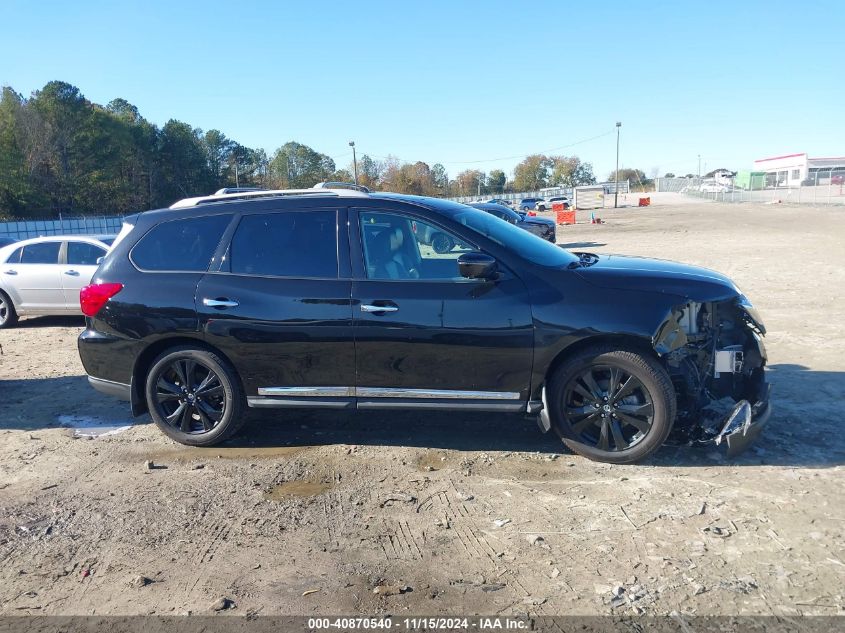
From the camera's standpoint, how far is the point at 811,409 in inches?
219

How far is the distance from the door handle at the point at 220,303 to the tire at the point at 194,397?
0.39 metres

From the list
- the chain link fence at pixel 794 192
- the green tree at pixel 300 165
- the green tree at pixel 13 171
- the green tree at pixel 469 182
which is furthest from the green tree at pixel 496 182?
the green tree at pixel 13 171

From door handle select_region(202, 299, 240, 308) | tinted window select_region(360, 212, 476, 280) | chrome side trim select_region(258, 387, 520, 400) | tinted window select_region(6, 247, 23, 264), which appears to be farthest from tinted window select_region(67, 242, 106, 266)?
tinted window select_region(360, 212, 476, 280)

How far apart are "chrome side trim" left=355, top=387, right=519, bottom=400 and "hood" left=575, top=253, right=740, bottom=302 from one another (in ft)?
3.40

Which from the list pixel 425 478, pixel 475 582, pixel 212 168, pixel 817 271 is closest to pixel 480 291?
pixel 425 478

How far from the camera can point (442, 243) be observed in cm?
503

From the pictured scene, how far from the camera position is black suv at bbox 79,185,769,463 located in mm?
4633

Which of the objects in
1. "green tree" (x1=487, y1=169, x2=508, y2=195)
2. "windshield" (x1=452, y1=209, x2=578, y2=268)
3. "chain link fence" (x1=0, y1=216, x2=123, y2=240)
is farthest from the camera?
"green tree" (x1=487, y1=169, x2=508, y2=195)

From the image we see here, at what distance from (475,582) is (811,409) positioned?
3.78 metres

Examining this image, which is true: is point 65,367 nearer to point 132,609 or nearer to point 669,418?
point 132,609

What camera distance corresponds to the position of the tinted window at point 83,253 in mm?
10930

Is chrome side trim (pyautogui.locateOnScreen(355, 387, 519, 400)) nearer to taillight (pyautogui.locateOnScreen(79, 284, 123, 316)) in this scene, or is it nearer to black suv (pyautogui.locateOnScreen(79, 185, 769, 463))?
black suv (pyautogui.locateOnScreen(79, 185, 769, 463))

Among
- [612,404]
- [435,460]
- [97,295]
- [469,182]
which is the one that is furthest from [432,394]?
[469,182]

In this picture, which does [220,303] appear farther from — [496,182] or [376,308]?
[496,182]
